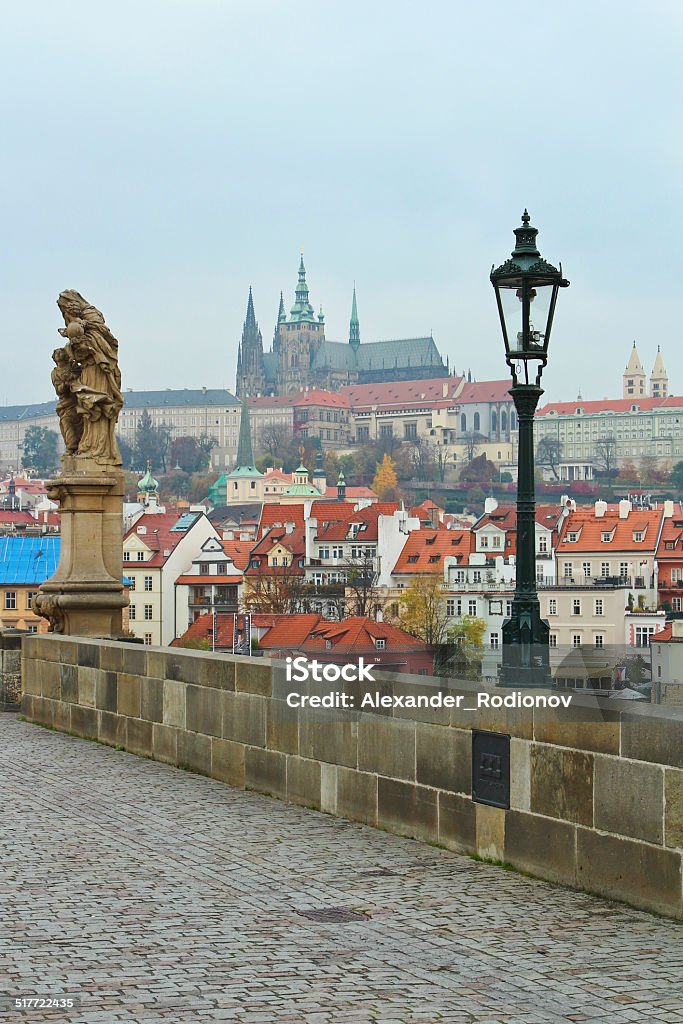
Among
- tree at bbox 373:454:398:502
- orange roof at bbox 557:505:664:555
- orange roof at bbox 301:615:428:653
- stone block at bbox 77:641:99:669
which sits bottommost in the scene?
stone block at bbox 77:641:99:669

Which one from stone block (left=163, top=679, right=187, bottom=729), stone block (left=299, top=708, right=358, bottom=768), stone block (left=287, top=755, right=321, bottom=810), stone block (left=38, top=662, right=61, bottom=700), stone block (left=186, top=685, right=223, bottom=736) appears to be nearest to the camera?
stone block (left=299, top=708, right=358, bottom=768)

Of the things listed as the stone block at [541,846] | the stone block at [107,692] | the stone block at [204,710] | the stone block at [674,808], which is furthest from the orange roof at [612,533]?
the stone block at [674,808]

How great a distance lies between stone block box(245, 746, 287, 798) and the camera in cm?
786

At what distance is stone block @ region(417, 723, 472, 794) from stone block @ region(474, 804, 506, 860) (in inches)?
4.6

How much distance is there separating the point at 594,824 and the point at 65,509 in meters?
7.65

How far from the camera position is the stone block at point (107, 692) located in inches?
403

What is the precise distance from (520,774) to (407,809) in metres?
0.93

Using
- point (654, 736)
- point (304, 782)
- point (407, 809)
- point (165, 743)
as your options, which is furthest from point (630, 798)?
point (165, 743)

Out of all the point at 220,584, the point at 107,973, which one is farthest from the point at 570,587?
the point at 107,973

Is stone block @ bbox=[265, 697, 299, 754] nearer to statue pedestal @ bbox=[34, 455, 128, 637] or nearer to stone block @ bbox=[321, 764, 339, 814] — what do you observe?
stone block @ bbox=[321, 764, 339, 814]

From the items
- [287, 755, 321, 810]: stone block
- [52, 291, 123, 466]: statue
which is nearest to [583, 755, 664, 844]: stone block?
[287, 755, 321, 810]: stone block

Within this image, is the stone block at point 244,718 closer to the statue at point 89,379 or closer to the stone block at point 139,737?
the stone block at point 139,737

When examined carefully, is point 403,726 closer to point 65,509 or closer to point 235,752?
point 235,752

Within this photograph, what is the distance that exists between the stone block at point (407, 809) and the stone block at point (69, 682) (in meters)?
4.62
